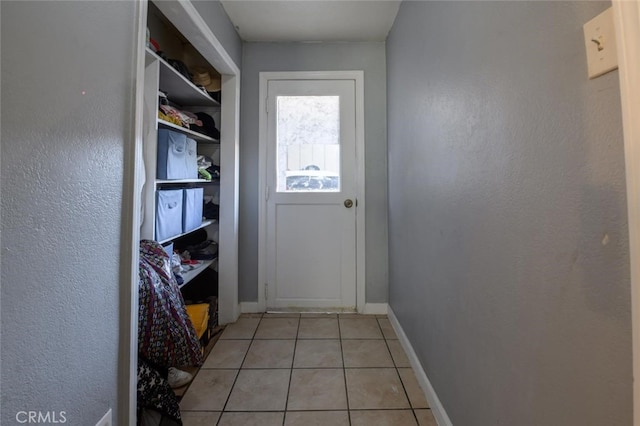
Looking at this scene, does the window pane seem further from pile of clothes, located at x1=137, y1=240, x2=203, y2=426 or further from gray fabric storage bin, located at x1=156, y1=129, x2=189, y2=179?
pile of clothes, located at x1=137, y1=240, x2=203, y2=426

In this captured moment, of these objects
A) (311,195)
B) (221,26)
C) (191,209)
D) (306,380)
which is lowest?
(306,380)

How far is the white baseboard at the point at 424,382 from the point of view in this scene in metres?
1.22

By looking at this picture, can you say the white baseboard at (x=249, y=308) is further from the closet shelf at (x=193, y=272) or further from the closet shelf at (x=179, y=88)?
the closet shelf at (x=179, y=88)

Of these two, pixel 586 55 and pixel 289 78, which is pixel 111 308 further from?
pixel 289 78

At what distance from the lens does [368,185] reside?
2400 millimetres

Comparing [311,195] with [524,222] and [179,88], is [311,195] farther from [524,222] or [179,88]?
[524,222]

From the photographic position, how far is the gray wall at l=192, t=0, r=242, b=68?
5.46 feet

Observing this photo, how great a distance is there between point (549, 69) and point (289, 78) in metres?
2.07

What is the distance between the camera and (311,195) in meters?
2.41

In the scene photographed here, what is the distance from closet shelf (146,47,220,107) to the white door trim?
1.64m

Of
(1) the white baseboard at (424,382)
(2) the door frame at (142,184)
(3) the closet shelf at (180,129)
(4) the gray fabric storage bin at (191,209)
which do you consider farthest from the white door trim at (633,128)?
(4) the gray fabric storage bin at (191,209)

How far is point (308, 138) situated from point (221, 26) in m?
0.98

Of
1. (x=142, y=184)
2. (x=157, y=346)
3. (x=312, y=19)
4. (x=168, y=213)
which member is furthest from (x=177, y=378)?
(x=312, y=19)

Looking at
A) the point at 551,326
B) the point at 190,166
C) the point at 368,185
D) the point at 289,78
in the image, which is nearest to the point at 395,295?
the point at 368,185
